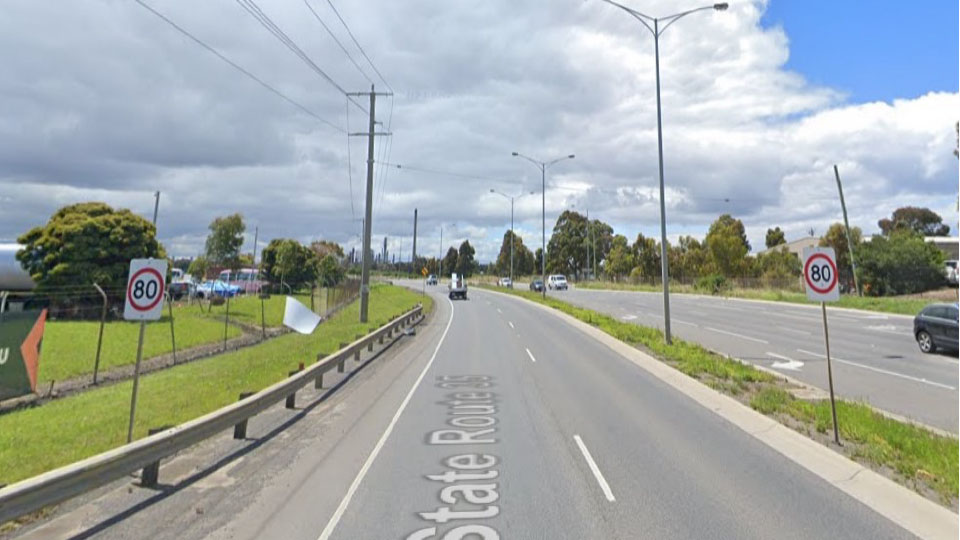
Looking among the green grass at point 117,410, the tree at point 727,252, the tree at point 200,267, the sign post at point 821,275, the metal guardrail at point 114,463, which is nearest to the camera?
the metal guardrail at point 114,463

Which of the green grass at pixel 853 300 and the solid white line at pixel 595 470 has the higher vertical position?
the green grass at pixel 853 300

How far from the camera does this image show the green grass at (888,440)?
652 centimetres

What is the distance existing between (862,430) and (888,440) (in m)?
0.46

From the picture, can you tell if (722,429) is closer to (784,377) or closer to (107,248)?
(784,377)

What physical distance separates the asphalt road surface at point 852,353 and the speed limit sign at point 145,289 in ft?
38.1

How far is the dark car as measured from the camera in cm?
1712

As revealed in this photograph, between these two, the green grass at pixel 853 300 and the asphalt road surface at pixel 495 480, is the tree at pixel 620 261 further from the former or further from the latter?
the asphalt road surface at pixel 495 480

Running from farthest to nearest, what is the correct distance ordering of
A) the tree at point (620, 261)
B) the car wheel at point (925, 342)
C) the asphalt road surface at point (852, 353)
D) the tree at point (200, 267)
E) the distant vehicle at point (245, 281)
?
the tree at point (620, 261) < the tree at point (200, 267) < the distant vehicle at point (245, 281) < the car wheel at point (925, 342) < the asphalt road surface at point (852, 353)

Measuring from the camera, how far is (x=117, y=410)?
1129 centimetres

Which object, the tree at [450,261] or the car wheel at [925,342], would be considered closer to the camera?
the car wheel at [925,342]

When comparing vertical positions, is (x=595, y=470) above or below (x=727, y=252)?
below

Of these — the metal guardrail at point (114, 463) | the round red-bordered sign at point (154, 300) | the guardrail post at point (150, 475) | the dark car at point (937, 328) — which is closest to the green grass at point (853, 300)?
the dark car at point (937, 328)

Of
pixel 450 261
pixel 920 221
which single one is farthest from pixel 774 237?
pixel 450 261

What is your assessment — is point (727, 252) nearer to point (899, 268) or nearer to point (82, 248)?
point (899, 268)
